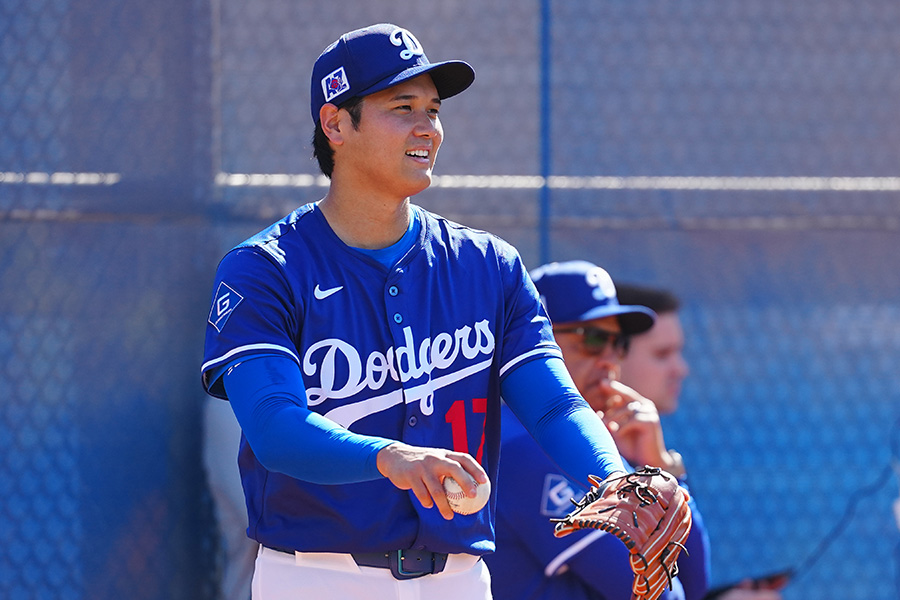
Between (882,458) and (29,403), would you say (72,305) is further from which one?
(882,458)

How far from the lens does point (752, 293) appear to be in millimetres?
3520

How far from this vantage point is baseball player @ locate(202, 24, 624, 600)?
1.65 m

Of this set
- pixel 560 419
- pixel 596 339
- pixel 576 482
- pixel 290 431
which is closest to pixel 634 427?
pixel 596 339

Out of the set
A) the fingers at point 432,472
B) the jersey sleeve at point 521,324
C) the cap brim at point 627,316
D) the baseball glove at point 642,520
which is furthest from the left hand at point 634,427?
the fingers at point 432,472

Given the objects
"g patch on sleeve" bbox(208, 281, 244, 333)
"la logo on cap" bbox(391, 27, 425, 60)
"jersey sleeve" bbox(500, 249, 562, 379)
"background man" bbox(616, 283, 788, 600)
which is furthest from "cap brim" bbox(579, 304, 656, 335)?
"g patch on sleeve" bbox(208, 281, 244, 333)

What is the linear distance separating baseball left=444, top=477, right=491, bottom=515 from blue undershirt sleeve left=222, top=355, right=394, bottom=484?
0.44ft

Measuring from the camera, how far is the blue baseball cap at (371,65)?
5.87 ft

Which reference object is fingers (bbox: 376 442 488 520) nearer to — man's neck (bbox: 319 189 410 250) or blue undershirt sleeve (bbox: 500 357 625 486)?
blue undershirt sleeve (bbox: 500 357 625 486)

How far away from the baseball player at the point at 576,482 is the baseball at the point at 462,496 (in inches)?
36.2

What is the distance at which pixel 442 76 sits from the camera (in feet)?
6.18

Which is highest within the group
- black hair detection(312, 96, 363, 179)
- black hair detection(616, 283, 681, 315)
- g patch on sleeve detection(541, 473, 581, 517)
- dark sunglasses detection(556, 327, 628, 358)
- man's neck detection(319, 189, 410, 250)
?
black hair detection(312, 96, 363, 179)

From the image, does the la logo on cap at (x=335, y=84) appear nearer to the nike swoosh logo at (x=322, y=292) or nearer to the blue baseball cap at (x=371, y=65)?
the blue baseball cap at (x=371, y=65)

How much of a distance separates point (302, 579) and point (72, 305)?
1.55 m

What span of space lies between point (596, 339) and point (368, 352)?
3.20ft
